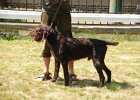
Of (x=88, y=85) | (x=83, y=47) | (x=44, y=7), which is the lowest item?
(x=88, y=85)

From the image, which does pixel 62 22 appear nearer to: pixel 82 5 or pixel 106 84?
pixel 106 84

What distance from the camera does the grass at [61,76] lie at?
702 centimetres

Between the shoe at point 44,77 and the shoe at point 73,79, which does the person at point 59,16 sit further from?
the shoe at point 44,77

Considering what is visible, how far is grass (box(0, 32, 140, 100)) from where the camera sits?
7020 millimetres

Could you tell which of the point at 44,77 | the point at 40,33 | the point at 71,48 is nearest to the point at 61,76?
the point at 44,77

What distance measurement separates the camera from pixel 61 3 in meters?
7.64

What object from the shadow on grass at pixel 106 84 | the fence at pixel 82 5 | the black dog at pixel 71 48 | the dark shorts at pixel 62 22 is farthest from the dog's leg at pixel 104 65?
the fence at pixel 82 5

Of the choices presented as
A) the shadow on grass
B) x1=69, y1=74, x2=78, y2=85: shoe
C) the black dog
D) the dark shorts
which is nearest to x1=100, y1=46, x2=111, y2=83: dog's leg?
the black dog

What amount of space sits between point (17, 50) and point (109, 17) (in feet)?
10.5

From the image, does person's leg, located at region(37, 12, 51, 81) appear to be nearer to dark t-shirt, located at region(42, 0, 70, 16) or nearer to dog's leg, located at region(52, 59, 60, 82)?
dark t-shirt, located at region(42, 0, 70, 16)

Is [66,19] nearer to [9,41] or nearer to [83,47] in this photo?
[83,47]

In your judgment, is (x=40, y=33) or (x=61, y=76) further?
(x=61, y=76)

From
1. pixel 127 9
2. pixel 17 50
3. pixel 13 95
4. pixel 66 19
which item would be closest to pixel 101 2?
pixel 127 9

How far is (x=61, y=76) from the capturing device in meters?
8.25
